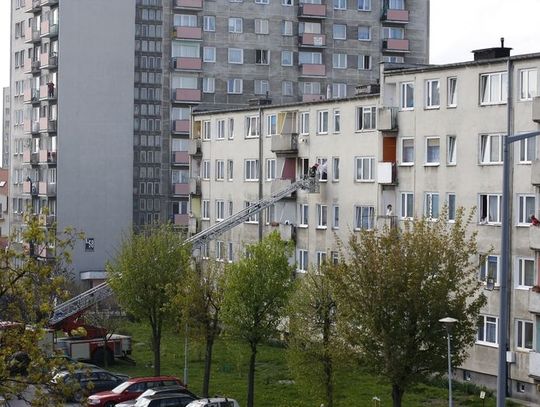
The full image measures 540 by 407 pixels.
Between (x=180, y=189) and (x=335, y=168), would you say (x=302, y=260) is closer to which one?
(x=335, y=168)

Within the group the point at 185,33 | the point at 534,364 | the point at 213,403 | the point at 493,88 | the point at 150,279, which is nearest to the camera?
the point at 213,403

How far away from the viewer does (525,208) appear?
5444cm

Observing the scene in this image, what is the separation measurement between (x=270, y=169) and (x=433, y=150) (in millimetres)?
18982

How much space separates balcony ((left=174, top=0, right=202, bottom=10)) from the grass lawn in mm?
39754

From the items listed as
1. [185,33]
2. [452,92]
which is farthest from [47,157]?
[452,92]

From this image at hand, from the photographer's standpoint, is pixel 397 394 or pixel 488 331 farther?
pixel 488 331

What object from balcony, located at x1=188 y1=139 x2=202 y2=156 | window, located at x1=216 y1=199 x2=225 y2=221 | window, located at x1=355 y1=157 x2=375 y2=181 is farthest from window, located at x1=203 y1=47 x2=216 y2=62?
window, located at x1=355 y1=157 x2=375 y2=181

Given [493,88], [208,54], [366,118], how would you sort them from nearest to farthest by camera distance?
[493,88] < [366,118] < [208,54]

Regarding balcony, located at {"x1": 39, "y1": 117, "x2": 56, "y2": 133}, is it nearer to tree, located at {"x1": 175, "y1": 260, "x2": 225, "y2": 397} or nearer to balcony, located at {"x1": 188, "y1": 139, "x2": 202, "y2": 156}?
balcony, located at {"x1": 188, "y1": 139, "x2": 202, "y2": 156}

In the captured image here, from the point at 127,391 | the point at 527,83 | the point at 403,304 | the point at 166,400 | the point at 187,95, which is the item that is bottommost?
the point at 127,391

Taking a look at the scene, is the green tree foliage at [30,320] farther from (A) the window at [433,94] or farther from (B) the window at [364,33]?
(B) the window at [364,33]

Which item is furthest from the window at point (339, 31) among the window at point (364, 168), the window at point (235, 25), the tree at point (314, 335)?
the tree at point (314, 335)

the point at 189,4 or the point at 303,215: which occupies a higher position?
the point at 189,4

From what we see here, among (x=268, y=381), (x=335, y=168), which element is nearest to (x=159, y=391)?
(x=268, y=381)
